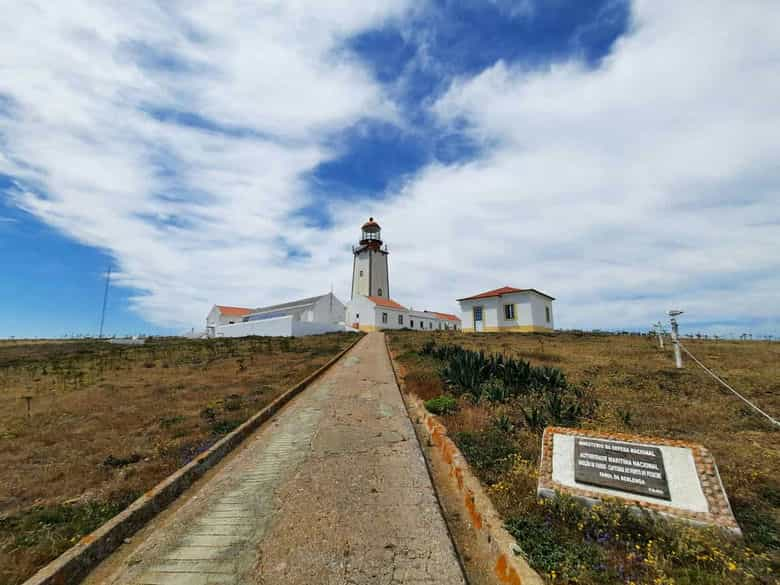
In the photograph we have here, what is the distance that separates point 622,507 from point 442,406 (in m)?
4.10

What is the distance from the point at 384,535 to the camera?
343 cm

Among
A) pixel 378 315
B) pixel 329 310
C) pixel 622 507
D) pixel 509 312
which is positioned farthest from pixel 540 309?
pixel 622 507

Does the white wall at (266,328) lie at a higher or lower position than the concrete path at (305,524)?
higher

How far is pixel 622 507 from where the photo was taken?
331 centimetres

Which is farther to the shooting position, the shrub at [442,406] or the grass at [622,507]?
the shrub at [442,406]

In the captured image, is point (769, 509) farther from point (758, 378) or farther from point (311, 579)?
point (758, 378)

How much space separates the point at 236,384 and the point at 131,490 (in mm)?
6753

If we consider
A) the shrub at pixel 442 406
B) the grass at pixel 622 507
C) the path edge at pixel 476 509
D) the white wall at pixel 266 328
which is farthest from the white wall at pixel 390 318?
the path edge at pixel 476 509

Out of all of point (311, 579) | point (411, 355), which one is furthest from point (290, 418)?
point (411, 355)

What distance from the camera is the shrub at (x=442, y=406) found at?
722 cm

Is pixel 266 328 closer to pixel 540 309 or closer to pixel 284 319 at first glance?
pixel 284 319

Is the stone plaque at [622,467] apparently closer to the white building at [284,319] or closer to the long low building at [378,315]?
the white building at [284,319]

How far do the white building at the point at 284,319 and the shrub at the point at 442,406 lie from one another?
29.6 metres

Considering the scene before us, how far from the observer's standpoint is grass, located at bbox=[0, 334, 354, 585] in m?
3.68
